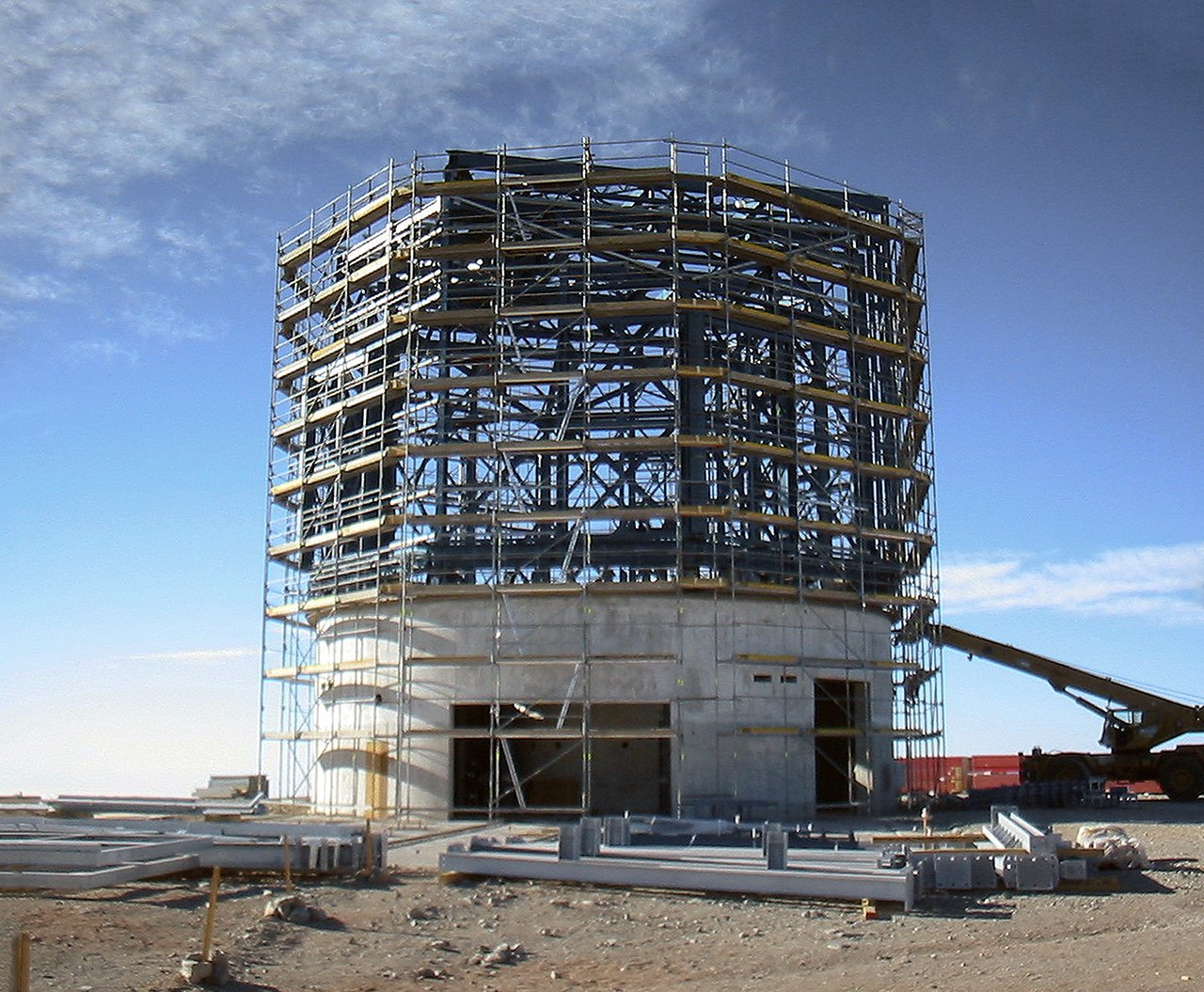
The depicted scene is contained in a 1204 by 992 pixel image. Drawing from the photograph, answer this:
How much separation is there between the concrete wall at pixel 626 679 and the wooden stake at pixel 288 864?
9.55 meters

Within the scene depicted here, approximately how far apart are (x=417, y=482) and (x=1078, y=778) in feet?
56.6

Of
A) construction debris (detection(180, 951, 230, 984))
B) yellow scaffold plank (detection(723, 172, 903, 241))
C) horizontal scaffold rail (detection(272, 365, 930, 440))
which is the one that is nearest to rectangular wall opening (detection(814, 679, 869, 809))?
horizontal scaffold rail (detection(272, 365, 930, 440))

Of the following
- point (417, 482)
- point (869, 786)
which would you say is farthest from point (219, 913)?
point (869, 786)

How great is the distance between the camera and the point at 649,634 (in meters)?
27.5

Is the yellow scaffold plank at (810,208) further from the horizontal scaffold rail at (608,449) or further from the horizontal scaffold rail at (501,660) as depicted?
the horizontal scaffold rail at (501,660)

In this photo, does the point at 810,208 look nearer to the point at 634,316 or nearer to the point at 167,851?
the point at 634,316

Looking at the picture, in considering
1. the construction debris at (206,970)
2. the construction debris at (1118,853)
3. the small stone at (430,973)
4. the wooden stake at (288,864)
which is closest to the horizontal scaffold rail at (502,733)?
the wooden stake at (288,864)

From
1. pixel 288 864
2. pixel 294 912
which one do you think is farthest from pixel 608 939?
pixel 288 864

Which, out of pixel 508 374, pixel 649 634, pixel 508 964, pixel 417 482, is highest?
pixel 508 374

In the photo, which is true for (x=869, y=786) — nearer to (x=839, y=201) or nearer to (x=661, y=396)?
(x=661, y=396)

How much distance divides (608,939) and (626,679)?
13616 millimetres

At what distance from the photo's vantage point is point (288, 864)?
1666 centimetres

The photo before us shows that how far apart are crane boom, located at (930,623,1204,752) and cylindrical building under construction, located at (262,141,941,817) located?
4.04 meters

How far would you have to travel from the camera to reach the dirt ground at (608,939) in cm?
1182
